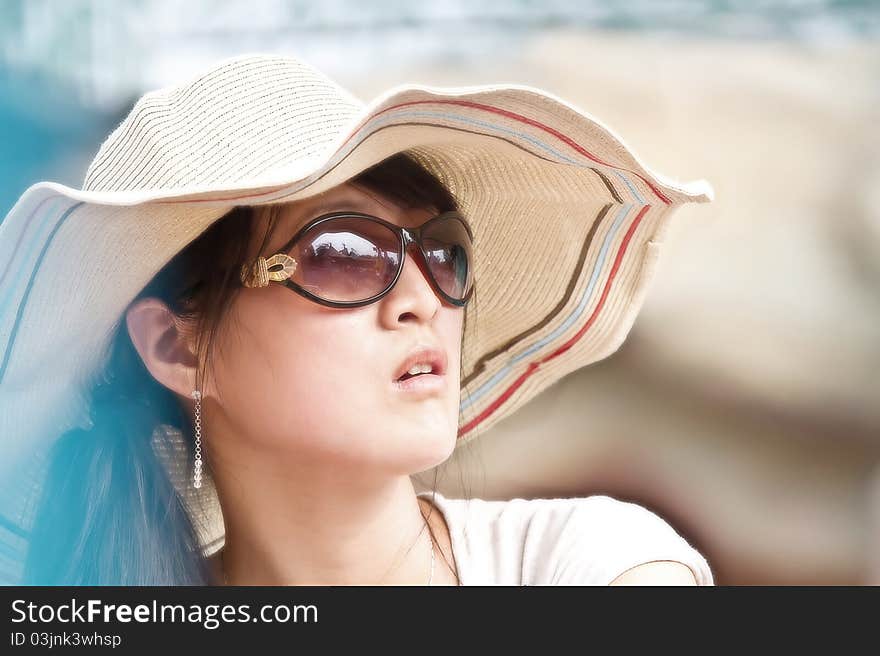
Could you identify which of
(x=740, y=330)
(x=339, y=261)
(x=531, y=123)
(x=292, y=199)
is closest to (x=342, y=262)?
(x=339, y=261)

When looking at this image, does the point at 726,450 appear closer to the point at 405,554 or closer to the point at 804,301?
the point at 804,301

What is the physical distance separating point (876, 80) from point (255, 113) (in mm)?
2147

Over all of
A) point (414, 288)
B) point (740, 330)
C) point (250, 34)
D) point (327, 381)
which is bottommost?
point (327, 381)

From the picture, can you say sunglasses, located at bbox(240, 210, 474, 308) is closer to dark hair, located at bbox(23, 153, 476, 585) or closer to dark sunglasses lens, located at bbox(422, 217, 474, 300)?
dark sunglasses lens, located at bbox(422, 217, 474, 300)

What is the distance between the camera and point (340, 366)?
1.20 m

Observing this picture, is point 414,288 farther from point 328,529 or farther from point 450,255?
point 328,529

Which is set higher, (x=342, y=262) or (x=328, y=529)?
(x=342, y=262)

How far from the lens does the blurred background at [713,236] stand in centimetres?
263

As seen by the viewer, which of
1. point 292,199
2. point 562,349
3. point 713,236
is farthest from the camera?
point 713,236

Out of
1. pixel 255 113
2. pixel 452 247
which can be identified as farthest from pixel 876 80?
pixel 255 113

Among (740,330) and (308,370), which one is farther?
(740,330)

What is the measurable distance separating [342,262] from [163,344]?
0.32m

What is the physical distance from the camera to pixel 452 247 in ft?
4.31

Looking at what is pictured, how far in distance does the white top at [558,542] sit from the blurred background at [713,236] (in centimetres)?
113
